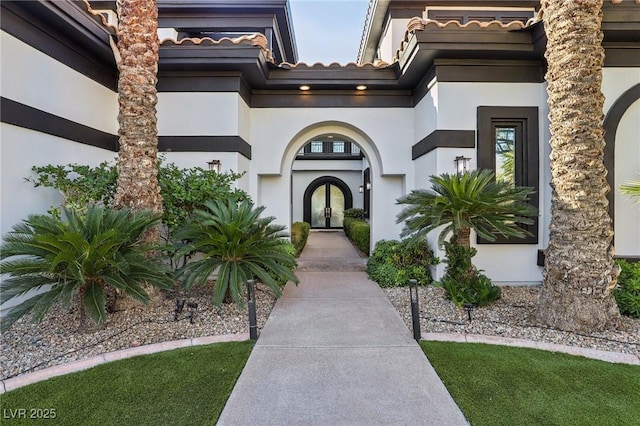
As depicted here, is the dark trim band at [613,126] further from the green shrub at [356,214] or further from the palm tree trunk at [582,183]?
the green shrub at [356,214]

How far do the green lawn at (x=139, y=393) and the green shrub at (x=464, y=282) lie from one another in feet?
12.3

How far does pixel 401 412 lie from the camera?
2912 mm

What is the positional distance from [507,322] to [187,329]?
4.85m

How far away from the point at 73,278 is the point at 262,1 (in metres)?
9.02

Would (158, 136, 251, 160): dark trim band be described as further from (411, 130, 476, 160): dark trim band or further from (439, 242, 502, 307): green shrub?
(439, 242, 502, 307): green shrub

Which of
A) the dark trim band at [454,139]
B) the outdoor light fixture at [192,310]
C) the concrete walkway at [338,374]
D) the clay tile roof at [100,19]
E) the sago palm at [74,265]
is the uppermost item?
the clay tile roof at [100,19]

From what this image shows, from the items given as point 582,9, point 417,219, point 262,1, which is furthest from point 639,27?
point 262,1

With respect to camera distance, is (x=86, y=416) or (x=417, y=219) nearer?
(x=86, y=416)

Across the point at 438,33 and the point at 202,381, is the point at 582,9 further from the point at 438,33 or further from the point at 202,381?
the point at 202,381

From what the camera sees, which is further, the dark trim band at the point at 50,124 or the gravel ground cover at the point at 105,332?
the dark trim band at the point at 50,124

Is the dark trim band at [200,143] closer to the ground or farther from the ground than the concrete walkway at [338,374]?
farther from the ground

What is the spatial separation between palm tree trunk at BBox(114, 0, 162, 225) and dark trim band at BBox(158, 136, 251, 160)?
2.12 m

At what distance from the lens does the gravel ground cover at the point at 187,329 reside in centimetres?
387

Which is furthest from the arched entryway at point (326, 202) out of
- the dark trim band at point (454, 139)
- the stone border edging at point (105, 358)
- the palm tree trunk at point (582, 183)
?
the stone border edging at point (105, 358)
